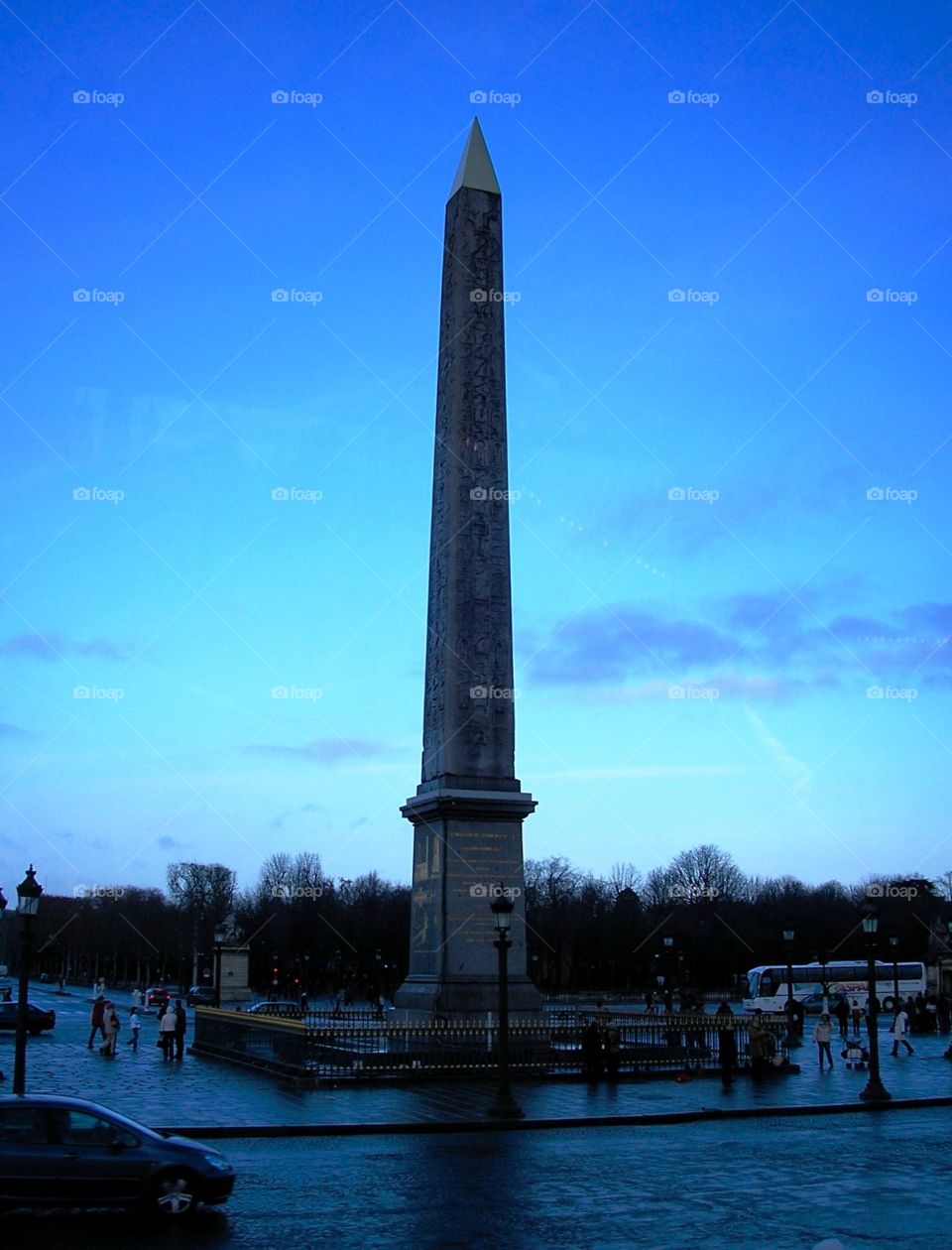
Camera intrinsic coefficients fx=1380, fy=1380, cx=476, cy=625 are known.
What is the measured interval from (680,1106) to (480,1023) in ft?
18.3

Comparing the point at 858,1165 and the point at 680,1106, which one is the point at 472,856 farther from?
the point at 858,1165

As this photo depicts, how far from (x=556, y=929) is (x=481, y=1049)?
83.1 metres

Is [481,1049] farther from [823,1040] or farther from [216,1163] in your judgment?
[216,1163]

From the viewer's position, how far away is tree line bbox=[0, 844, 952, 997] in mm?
102375

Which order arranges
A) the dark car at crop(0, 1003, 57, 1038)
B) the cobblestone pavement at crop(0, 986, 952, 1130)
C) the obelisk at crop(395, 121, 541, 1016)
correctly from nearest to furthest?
the cobblestone pavement at crop(0, 986, 952, 1130)
the obelisk at crop(395, 121, 541, 1016)
the dark car at crop(0, 1003, 57, 1038)

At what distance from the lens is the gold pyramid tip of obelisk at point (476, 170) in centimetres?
2947

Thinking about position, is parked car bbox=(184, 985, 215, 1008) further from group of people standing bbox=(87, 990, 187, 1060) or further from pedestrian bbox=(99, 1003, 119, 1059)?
pedestrian bbox=(99, 1003, 119, 1059)

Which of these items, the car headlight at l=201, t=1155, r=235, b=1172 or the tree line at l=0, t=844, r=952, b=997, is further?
the tree line at l=0, t=844, r=952, b=997

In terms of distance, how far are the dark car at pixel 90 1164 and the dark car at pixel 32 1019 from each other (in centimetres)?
3268

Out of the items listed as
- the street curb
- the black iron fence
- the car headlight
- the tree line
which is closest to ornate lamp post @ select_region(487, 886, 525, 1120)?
the street curb

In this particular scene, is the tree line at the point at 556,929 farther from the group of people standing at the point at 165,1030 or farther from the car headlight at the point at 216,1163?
the car headlight at the point at 216,1163

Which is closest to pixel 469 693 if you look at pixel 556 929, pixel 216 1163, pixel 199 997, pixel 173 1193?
pixel 216 1163

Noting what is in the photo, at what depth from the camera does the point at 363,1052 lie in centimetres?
2550

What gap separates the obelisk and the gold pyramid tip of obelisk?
69cm
